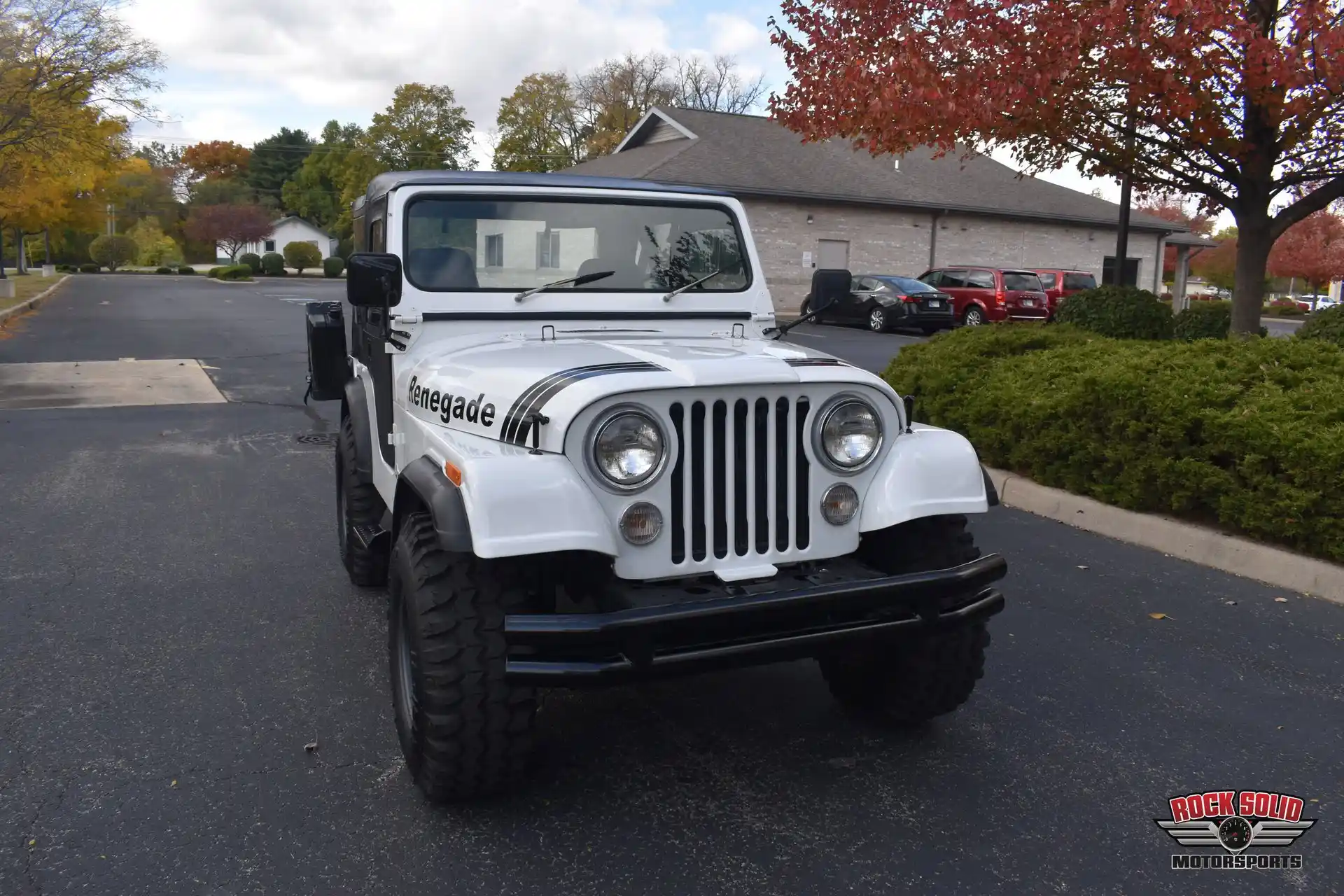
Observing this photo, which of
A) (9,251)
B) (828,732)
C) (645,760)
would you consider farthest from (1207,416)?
(9,251)

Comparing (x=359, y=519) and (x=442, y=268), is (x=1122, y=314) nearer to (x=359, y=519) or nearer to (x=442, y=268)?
(x=359, y=519)

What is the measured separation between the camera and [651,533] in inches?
120

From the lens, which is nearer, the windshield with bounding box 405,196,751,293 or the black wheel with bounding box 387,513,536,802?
the black wheel with bounding box 387,513,536,802

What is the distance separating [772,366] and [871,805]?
1.38 m

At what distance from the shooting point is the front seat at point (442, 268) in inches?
164

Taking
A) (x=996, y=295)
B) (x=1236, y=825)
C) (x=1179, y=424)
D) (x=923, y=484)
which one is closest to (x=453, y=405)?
(x=923, y=484)

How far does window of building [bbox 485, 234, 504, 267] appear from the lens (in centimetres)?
425

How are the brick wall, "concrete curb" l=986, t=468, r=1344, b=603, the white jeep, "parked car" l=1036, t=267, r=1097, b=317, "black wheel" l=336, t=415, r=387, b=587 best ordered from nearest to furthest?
the white jeep → "black wheel" l=336, t=415, r=387, b=587 → "concrete curb" l=986, t=468, r=1344, b=603 → "parked car" l=1036, t=267, r=1097, b=317 → the brick wall

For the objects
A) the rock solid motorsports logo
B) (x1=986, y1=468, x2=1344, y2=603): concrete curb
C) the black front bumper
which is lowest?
the rock solid motorsports logo

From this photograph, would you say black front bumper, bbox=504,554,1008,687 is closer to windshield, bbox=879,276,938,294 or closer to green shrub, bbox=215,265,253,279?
windshield, bbox=879,276,938,294

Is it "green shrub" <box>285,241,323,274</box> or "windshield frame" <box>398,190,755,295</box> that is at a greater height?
"green shrub" <box>285,241,323,274</box>

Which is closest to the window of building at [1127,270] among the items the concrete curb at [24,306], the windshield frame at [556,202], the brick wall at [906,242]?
the brick wall at [906,242]

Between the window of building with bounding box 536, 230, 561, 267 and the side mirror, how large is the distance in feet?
2.00

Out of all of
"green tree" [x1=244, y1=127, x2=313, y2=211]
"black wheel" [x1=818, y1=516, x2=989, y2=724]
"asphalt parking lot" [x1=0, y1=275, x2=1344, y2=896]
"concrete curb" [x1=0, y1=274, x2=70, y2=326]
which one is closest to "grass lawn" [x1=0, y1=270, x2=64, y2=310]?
"concrete curb" [x1=0, y1=274, x2=70, y2=326]
